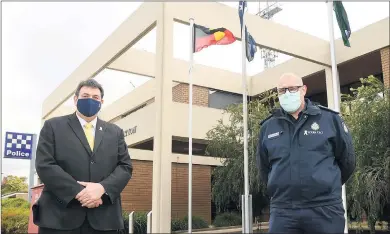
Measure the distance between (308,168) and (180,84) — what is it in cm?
694

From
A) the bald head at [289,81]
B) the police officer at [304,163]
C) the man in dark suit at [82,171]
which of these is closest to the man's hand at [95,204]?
the man in dark suit at [82,171]

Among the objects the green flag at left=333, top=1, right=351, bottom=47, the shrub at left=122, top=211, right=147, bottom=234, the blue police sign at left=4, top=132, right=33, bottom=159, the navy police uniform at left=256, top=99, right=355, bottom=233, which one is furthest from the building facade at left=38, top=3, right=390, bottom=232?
the navy police uniform at left=256, top=99, right=355, bottom=233

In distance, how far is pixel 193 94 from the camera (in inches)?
407

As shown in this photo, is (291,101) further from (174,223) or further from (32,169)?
(32,169)

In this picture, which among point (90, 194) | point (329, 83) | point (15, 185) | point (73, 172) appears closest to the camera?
point (90, 194)

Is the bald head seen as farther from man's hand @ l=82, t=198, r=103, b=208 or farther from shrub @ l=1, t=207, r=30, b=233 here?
shrub @ l=1, t=207, r=30, b=233

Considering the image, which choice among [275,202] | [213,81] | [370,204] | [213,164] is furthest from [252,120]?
[275,202]

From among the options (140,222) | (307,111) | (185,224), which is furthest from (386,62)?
(307,111)

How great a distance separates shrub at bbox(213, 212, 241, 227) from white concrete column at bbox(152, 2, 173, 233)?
177 centimetres

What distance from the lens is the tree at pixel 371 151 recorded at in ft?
20.2

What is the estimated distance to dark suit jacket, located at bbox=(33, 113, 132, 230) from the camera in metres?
2.30

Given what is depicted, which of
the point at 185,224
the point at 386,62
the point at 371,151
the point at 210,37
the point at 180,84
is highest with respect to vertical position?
the point at 210,37

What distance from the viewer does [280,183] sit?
251cm

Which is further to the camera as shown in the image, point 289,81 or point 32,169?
point 32,169
